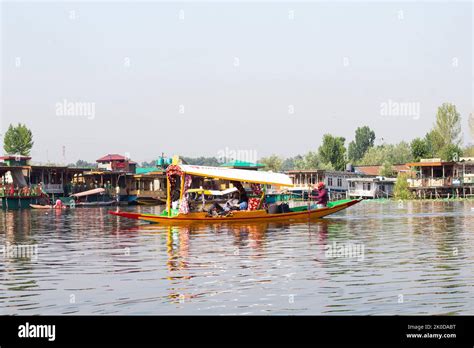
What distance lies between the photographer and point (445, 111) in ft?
383

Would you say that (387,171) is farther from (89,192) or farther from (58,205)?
(58,205)

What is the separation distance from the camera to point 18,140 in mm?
108938

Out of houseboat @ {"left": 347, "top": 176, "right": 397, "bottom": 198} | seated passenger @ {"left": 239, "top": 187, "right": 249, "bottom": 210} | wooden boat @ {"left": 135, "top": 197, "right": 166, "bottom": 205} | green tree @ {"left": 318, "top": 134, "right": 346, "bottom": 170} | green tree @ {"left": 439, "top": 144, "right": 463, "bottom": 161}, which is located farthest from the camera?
green tree @ {"left": 318, "top": 134, "right": 346, "bottom": 170}

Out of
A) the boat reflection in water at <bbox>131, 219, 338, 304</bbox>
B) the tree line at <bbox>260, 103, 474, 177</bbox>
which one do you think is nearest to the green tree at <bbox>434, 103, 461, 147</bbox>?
the tree line at <bbox>260, 103, 474, 177</bbox>

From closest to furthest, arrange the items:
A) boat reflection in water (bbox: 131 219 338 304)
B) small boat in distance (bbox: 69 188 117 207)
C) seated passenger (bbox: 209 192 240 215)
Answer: boat reflection in water (bbox: 131 219 338 304) → seated passenger (bbox: 209 192 240 215) → small boat in distance (bbox: 69 188 117 207)

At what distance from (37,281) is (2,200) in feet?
194

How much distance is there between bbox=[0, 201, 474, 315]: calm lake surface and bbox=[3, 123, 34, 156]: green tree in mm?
79165

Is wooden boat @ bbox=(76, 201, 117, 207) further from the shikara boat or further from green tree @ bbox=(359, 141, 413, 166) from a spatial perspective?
green tree @ bbox=(359, 141, 413, 166)

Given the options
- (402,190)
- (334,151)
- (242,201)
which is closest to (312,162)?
(334,151)

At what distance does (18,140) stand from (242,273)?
96.1 meters

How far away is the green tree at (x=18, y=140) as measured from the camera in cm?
10856

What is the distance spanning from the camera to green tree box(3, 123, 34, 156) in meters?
109

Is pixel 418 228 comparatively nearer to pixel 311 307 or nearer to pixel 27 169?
pixel 311 307
